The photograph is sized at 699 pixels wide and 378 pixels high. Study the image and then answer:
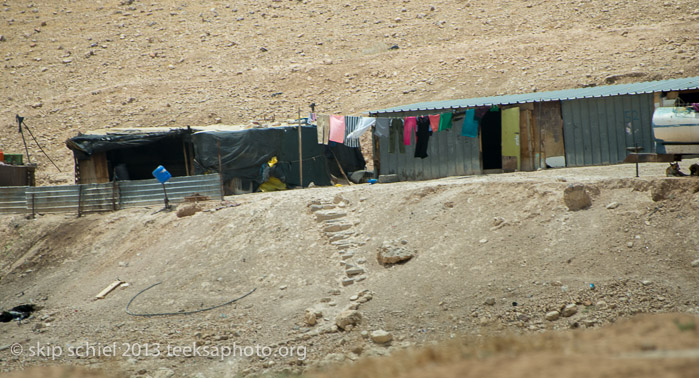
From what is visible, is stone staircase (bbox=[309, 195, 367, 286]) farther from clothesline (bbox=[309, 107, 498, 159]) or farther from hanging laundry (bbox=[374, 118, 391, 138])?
hanging laundry (bbox=[374, 118, 391, 138])

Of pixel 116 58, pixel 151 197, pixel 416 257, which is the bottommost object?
pixel 416 257

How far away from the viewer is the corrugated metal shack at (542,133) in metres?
17.6

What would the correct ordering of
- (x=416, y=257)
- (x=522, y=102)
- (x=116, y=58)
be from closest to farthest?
1. (x=416, y=257)
2. (x=522, y=102)
3. (x=116, y=58)

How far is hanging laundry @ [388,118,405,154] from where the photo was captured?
1944cm

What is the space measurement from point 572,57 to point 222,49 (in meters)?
20.2

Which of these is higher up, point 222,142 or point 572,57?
point 572,57

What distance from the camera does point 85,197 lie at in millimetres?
17234

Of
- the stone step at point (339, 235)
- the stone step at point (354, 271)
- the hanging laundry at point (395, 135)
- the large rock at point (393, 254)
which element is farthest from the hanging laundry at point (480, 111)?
the stone step at point (354, 271)

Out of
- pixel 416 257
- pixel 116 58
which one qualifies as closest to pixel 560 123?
pixel 416 257

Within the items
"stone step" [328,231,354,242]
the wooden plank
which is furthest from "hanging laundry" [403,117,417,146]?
the wooden plank

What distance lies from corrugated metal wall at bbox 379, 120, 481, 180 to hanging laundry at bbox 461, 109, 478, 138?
1.11ft

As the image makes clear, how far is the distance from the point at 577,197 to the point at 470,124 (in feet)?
23.6

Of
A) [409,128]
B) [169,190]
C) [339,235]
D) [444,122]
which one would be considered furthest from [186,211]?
[444,122]

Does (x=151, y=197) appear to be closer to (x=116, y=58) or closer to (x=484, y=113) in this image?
(x=484, y=113)
